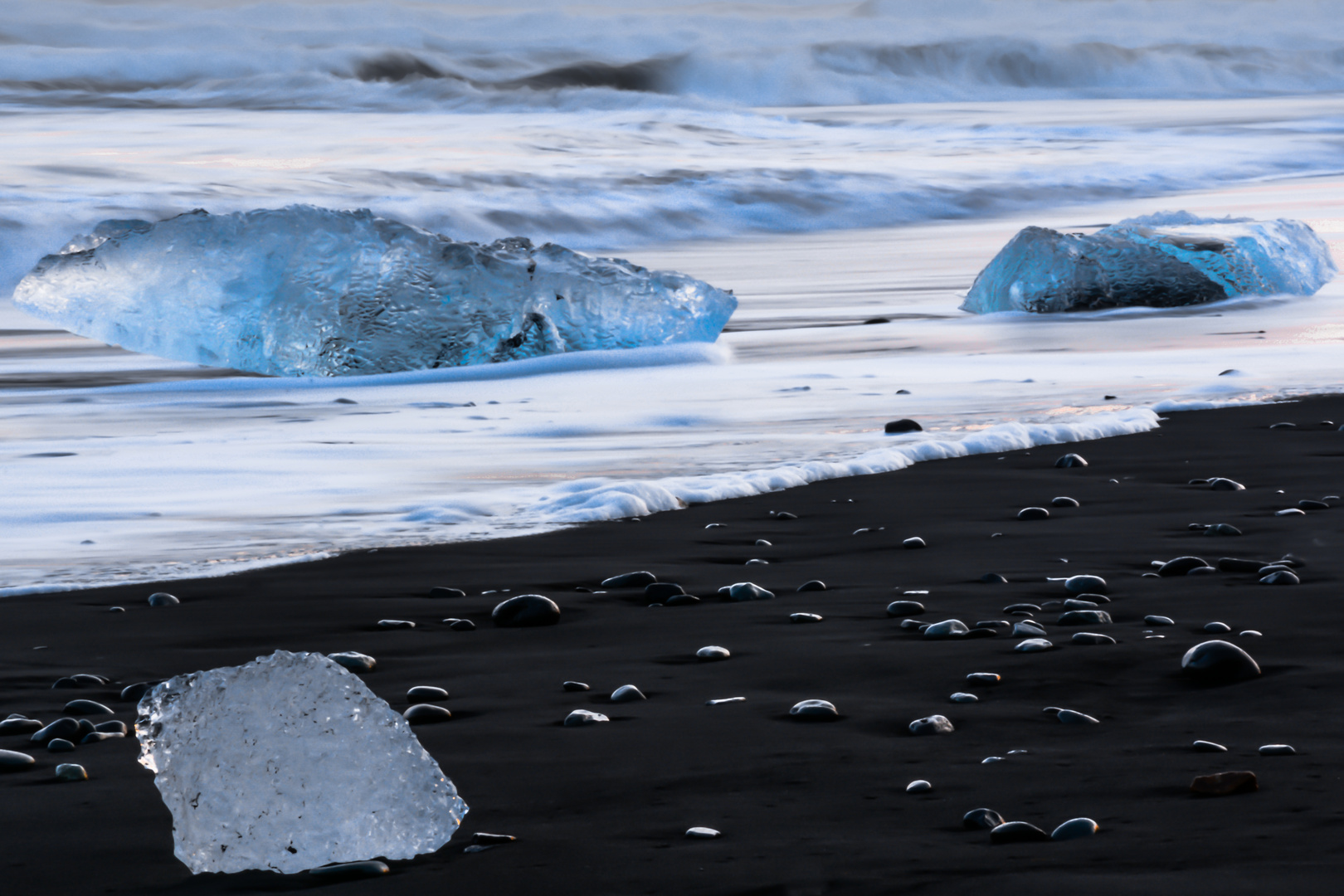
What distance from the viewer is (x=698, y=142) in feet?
116

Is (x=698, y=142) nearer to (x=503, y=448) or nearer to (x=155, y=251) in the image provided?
(x=155, y=251)

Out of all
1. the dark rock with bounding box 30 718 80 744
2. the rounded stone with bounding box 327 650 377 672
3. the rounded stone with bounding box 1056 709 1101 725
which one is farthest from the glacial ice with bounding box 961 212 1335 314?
the dark rock with bounding box 30 718 80 744

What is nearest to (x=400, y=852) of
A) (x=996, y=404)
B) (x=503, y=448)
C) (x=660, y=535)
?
(x=660, y=535)

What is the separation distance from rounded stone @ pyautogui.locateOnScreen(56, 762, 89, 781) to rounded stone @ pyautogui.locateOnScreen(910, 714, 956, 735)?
1.30 meters

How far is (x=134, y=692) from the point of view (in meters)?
3.05

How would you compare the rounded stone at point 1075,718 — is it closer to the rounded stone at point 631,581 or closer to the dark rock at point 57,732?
the rounded stone at point 631,581

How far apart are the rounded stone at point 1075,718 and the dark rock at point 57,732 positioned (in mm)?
1623

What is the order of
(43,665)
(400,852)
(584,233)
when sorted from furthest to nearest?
(584,233)
(43,665)
(400,852)

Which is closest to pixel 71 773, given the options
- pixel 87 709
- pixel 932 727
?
pixel 87 709

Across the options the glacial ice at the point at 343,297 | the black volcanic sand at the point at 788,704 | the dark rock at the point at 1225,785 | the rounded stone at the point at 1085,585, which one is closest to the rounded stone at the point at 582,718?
the black volcanic sand at the point at 788,704

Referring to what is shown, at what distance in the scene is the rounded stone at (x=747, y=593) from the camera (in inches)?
154

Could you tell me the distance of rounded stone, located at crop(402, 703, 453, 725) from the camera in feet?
9.39

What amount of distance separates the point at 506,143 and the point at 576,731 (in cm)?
2985

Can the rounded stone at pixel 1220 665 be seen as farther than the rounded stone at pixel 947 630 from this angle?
No
